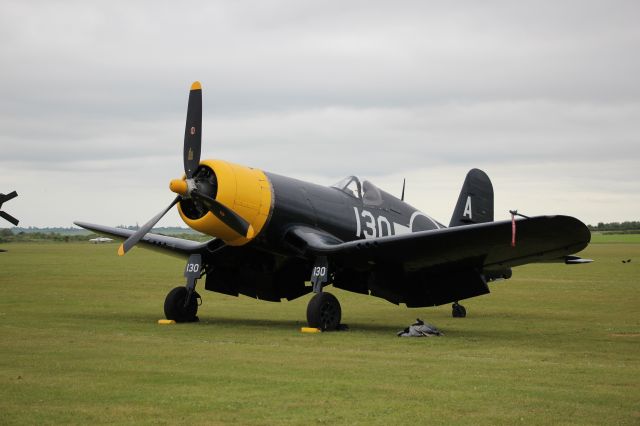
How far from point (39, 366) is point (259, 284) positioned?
22.3ft

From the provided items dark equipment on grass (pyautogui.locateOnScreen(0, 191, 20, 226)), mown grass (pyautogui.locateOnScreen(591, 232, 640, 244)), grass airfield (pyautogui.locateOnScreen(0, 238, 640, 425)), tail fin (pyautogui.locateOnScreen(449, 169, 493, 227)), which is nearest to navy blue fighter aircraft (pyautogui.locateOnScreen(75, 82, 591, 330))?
grass airfield (pyautogui.locateOnScreen(0, 238, 640, 425))

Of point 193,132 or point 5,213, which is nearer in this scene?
point 193,132

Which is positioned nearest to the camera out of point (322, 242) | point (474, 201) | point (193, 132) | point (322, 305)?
point (322, 305)

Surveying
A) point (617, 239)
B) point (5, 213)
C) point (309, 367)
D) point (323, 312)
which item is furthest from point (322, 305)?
point (617, 239)

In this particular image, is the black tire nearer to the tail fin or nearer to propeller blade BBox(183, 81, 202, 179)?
propeller blade BBox(183, 81, 202, 179)

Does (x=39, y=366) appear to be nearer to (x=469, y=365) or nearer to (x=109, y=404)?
(x=109, y=404)

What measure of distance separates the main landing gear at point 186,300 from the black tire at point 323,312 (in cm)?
243

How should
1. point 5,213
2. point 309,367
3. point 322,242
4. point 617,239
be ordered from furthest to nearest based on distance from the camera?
point 617,239 < point 5,213 < point 322,242 < point 309,367

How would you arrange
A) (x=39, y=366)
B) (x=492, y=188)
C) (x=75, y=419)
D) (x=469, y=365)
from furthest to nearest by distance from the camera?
(x=492, y=188)
(x=469, y=365)
(x=39, y=366)
(x=75, y=419)

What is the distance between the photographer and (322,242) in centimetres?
1388

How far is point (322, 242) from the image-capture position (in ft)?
45.5

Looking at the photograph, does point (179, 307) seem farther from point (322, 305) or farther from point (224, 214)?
point (322, 305)

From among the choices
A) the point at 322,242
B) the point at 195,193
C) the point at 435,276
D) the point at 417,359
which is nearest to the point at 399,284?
the point at 435,276

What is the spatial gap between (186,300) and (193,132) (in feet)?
9.65
